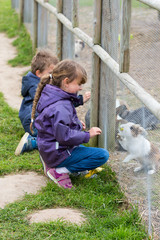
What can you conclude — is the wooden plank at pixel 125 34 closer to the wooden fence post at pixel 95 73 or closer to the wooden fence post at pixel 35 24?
the wooden fence post at pixel 95 73

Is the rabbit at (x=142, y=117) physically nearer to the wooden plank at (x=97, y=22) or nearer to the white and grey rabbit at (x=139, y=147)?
the white and grey rabbit at (x=139, y=147)

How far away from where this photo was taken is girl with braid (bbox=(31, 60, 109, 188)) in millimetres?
3434

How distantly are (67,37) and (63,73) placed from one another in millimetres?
2399

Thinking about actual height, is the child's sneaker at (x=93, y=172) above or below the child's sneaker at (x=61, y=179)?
below

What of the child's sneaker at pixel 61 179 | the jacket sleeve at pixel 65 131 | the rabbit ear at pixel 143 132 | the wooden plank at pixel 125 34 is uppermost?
the wooden plank at pixel 125 34

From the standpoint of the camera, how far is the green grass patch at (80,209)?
2900 mm

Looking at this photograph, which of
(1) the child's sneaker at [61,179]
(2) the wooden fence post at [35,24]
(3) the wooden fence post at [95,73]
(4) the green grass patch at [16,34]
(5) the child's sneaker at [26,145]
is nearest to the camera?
(1) the child's sneaker at [61,179]

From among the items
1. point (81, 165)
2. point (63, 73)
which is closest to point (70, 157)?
point (81, 165)

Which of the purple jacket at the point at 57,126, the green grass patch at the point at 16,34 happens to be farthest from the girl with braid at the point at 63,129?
the green grass patch at the point at 16,34

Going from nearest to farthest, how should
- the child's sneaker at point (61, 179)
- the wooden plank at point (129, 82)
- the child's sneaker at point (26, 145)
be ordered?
the wooden plank at point (129, 82) < the child's sneaker at point (61, 179) < the child's sneaker at point (26, 145)

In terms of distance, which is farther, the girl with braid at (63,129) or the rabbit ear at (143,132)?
the girl with braid at (63,129)

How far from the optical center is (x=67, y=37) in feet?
19.2

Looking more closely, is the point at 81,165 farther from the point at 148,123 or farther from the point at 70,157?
the point at 148,123

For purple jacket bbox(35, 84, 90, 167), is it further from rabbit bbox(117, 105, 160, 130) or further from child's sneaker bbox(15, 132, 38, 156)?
child's sneaker bbox(15, 132, 38, 156)
